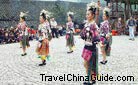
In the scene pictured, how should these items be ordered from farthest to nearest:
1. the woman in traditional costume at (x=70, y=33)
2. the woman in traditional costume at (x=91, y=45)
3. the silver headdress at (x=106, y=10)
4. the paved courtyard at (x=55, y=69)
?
the woman in traditional costume at (x=70, y=33)
the silver headdress at (x=106, y=10)
the paved courtyard at (x=55, y=69)
the woman in traditional costume at (x=91, y=45)

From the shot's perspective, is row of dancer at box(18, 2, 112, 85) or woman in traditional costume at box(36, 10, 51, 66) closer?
row of dancer at box(18, 2, 112, 85)

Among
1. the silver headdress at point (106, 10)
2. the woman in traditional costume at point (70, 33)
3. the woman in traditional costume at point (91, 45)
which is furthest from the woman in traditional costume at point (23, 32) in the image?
the woman in traditional costume at point (91, 45)

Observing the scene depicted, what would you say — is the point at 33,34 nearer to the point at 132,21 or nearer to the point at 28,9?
the point at 28,9

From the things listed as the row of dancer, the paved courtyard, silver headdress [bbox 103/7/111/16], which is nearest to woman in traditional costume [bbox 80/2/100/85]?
the row of dancer

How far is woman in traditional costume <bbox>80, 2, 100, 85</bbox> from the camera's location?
1027 centimetres

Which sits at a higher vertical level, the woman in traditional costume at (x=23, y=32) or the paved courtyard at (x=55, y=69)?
the woman in traditional costume at (x=23, y=32)

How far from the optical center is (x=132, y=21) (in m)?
28.6

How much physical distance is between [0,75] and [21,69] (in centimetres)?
137

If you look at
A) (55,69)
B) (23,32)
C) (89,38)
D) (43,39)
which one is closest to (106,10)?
(43,39)

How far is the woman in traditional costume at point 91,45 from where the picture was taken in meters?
10.3

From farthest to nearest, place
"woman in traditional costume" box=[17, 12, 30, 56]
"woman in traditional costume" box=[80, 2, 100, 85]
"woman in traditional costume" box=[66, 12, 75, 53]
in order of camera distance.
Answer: "woman in traditional costume" box=[66, 12, 75, 53] → "woman in traditional costume" box=[17, 12, 30, 56] → "woman in traditional costume" box=[80, 2, 100, 85]

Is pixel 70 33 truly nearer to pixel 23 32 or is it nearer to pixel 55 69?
pixel 23 32

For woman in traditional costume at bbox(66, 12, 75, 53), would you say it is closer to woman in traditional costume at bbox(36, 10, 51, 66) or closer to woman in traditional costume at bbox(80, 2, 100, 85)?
woman in traditional costume at bbox(36, 10, 51, 66)

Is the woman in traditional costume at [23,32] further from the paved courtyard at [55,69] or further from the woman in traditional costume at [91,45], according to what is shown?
the woman in traditional costume at [91,45]
